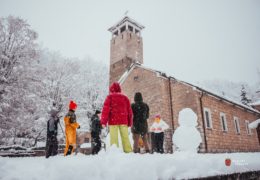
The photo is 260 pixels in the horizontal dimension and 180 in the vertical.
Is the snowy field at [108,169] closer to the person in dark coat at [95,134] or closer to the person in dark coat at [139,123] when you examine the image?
the person in dark coat at [139,123]

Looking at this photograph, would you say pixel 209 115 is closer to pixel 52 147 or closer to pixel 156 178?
pixel 52 147

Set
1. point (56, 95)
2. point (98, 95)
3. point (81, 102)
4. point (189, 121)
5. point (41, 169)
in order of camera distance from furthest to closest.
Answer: point (98, 95) → point (81, 102) → point (56, 95) → point (189, 121) → point (41, 169)

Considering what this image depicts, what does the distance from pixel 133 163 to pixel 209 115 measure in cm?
1453

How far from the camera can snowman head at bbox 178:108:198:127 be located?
49.3 feet

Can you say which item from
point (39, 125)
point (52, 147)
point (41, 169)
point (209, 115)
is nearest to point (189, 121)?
point (209, 115)

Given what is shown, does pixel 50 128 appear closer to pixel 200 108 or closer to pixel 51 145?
pixel 51 145

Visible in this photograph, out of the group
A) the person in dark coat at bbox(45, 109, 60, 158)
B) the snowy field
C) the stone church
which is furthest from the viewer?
the stone church

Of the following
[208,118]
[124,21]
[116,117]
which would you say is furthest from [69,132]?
[124,21]

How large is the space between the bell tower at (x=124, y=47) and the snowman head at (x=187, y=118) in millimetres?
12573

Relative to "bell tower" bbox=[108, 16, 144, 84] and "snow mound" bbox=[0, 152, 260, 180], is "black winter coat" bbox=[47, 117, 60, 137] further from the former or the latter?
"bell tower" bbox=[108, 16, 144, 84]

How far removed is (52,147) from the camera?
7145 mm

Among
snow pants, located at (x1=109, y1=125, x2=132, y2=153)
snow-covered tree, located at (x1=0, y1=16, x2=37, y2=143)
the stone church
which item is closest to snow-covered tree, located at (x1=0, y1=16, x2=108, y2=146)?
snow-covered tree, located at (x1=0, y1=16, x2=37, y2=143)

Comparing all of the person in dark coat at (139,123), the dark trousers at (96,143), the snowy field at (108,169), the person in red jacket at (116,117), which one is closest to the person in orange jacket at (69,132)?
the dark trousers at (96,143)

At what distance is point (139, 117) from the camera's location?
23.5ft
